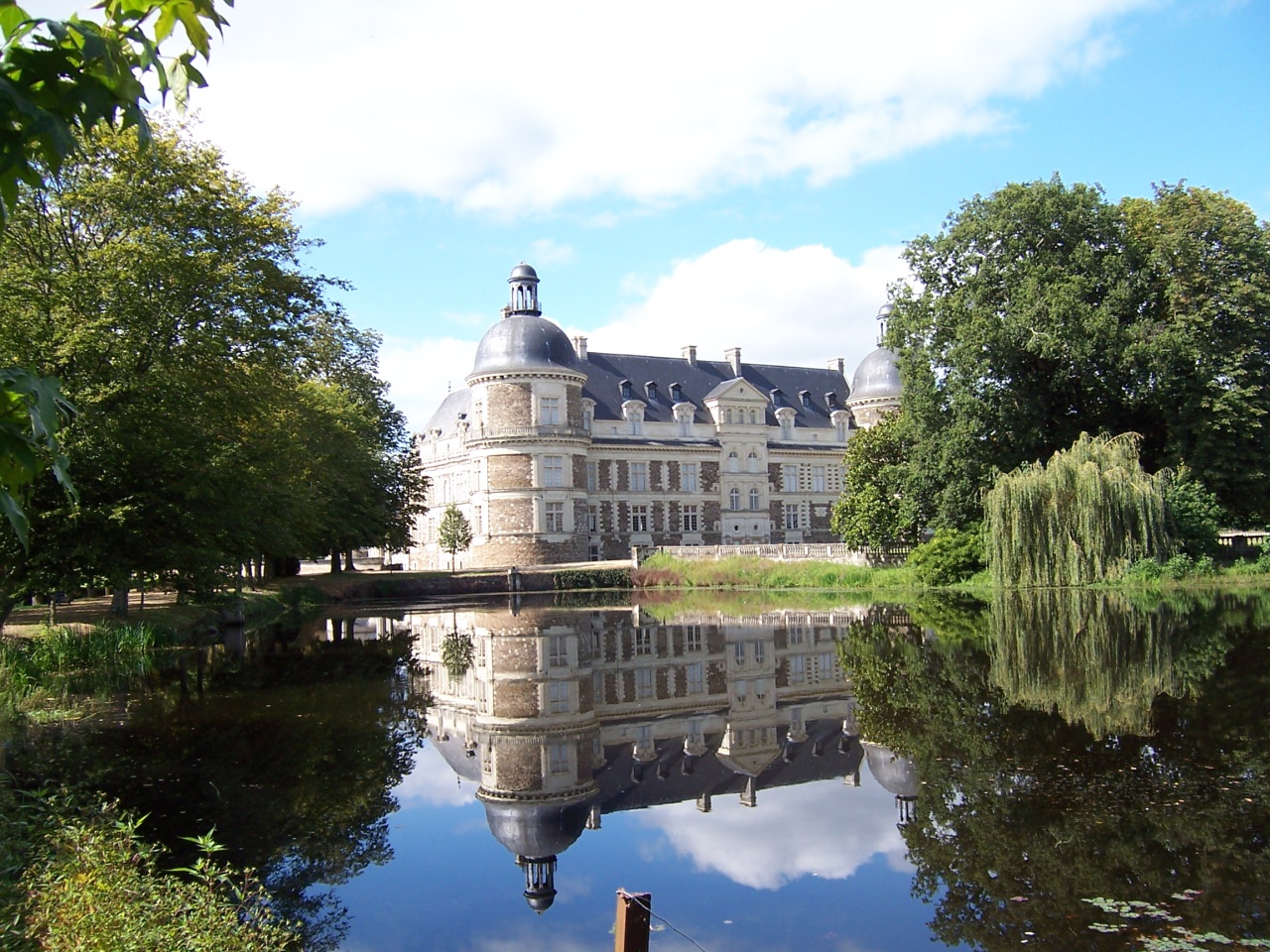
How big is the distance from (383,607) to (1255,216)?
26655mm

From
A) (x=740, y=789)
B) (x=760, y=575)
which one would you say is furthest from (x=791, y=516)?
(x=740, y=789)

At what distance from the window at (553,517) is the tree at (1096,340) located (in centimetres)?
1705

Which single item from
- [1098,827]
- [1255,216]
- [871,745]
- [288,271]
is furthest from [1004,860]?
[1255,216]

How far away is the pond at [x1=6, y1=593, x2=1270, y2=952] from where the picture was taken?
5.23 metres

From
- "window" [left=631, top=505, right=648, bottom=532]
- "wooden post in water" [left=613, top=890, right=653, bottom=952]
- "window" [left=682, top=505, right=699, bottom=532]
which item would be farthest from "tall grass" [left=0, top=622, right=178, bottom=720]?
"window" [left=682, top=505, right=699, bottom=532]

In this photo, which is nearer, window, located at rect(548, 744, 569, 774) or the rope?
the rope

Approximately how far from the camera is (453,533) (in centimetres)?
4472

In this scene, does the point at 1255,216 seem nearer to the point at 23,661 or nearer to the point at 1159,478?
the point at 1159,478

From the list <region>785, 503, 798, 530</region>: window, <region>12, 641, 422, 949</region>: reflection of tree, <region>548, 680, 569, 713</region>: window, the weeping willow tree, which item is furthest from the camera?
<region>785, 503, 798, 530</region>: window

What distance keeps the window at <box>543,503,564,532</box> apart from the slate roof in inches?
220

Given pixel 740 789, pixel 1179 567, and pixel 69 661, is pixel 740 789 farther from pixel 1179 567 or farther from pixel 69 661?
pixel 1179 567

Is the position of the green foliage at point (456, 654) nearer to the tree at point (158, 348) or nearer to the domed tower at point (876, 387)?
the tree at point (158, 348)

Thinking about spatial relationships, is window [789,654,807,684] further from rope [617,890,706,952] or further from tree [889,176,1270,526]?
tree [889,176,1270,526]

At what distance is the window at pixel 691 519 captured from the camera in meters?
47.1
